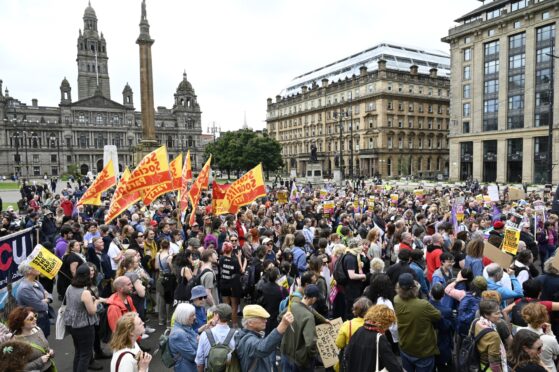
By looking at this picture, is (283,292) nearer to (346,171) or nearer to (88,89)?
(346,171)

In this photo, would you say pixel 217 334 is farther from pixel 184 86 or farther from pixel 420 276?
pixel 184 86

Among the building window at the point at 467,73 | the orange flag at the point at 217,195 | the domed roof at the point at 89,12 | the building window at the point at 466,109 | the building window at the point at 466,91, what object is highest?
the domed roof at the point at 89,12

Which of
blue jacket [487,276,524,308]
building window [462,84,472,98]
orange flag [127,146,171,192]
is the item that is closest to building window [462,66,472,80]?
building window [462,84,472,98]

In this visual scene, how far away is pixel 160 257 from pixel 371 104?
239 feet

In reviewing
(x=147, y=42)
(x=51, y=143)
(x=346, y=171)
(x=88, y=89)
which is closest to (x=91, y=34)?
(x=88, y=89)

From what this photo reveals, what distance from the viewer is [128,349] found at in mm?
3854

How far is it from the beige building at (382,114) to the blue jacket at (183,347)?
213 ft

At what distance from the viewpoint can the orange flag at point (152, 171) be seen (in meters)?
11.4

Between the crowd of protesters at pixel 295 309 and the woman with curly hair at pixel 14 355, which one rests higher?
the woman with curly hair at pixel 14 355

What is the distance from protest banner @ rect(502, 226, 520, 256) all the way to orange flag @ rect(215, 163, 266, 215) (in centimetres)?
715

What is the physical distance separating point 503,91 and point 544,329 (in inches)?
2279

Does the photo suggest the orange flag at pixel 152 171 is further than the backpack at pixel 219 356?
Yes

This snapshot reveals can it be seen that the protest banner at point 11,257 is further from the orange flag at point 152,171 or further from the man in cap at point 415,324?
the man in cap at point 415,324

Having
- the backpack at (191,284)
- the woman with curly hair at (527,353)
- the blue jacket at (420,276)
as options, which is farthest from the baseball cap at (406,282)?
the backpack at (191,284)
